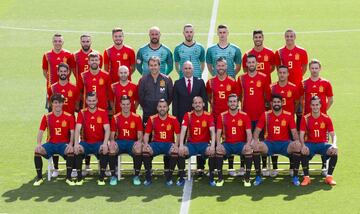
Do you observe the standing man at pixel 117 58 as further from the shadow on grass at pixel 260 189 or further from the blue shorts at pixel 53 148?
the shadow on grass at pixel 260 189

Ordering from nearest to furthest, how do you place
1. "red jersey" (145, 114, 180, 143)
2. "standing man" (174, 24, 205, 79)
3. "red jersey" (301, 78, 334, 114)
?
"red jersey" (145, 114, 180, 143), "red jersey" (301, 78, 334, 114), "standing man" (174, 24, 205, 79)

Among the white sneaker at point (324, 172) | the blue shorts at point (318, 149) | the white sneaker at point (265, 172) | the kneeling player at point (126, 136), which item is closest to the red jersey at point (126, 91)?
the kneeling player at point (126, 136)

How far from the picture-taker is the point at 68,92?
692 inches

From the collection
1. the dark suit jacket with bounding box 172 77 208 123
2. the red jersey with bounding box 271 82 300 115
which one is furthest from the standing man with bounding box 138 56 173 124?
the red jersey with bounding box 271 82 300 115

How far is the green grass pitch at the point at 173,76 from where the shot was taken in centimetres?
1584

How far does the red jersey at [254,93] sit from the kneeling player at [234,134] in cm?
43

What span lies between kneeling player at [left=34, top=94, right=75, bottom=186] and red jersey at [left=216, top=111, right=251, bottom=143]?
2.46 m

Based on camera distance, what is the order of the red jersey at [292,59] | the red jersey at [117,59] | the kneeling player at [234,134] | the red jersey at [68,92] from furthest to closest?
the red jersey at [117,59]
the red jersey at [292,59]
the red jersey at [68,92]
the kneeling player at [234,134]

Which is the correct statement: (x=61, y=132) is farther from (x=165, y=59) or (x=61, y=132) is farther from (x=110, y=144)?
(x=165, y=59)

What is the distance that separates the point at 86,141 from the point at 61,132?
1.45 feet

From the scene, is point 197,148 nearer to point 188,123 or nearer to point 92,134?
point 188,123

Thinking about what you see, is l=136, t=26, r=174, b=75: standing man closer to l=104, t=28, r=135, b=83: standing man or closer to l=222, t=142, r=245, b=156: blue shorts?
l=104, t=28, r=135, b=83: standing man

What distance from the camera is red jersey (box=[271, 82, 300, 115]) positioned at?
17281 mm

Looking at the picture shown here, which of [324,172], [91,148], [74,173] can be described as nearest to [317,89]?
[324,172]
